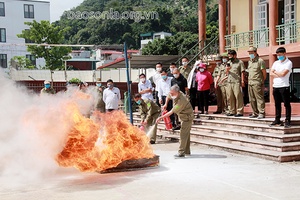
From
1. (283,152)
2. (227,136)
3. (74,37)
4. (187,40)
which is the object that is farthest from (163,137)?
(74,37)

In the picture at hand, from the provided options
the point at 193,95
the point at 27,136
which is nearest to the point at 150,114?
the point at 193,95

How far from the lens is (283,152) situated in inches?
357

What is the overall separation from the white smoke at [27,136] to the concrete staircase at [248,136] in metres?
4.44

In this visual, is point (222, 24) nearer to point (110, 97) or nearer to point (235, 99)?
point (110, 97)

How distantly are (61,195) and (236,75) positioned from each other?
682 cm

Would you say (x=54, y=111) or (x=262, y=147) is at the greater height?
(x=54, y=111)

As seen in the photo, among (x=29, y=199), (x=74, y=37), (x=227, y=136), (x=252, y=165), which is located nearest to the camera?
(x=29, y=199)

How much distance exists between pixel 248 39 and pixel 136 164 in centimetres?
1202

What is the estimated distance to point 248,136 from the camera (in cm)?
1038

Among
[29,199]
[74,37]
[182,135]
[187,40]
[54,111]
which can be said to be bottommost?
[29,199]

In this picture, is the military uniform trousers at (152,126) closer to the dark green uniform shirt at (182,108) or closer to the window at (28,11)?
the dark green uniform shirt at (182,108)

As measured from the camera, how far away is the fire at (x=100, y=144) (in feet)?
25.6

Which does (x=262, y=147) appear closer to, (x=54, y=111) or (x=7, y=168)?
(x=54, y=111)

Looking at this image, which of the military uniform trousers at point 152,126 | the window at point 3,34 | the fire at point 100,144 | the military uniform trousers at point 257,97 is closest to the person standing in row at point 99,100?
the military uniform trousers at point 152,126
